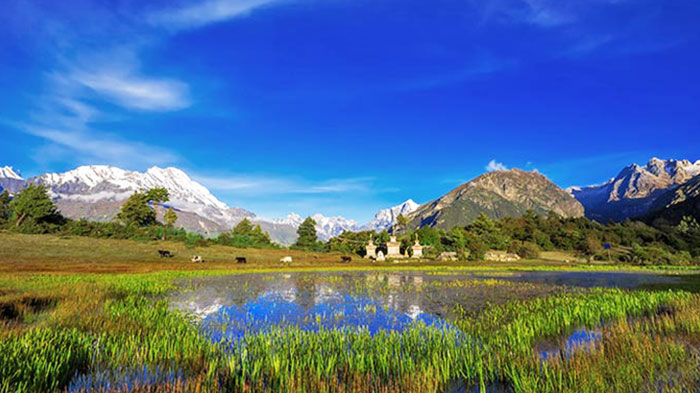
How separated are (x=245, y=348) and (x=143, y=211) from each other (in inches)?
3912

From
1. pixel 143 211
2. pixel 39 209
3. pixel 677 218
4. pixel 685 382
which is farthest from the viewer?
pixel 677 218

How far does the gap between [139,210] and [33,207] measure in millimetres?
25108

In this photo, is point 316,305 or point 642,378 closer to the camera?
point 642,378

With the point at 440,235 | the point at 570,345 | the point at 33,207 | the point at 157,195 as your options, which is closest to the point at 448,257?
the point at 440,235

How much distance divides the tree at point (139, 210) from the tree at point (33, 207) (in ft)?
66.0

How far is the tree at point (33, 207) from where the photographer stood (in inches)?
2625

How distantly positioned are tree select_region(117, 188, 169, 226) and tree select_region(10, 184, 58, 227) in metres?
20.1

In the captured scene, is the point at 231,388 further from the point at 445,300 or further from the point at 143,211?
the point at 143,211

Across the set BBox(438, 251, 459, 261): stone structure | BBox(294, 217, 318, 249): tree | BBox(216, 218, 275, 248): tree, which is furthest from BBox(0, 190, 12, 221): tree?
BBox(438, 251, 459, 261): stone structure

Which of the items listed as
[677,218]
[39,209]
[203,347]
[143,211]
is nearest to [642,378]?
[203,347]

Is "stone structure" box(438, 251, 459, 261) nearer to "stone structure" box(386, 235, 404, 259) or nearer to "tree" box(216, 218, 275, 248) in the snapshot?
"stone structure" box(386, 235, 404, 259)

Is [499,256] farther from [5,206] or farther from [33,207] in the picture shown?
[5,206]

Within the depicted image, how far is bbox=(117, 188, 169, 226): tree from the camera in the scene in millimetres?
90875

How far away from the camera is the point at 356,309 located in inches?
625
